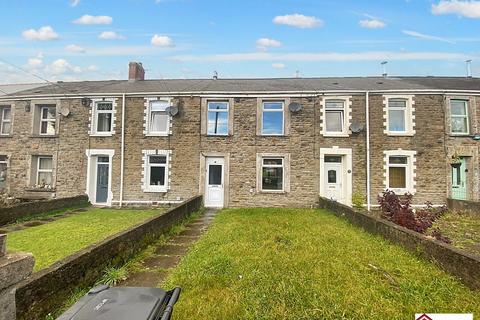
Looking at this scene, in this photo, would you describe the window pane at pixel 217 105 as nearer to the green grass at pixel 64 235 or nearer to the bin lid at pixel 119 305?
the green grass at pixel 64 235

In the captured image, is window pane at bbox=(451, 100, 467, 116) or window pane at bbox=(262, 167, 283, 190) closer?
window pane at bbox=(451, 100, 467, 116)

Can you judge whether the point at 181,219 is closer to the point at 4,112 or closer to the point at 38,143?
the point at 38,143

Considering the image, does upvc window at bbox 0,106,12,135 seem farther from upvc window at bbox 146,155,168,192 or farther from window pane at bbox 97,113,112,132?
upvc window at bbox 146,155,168,192

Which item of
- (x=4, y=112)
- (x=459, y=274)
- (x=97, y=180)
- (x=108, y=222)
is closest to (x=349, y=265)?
(x=459, y=274)

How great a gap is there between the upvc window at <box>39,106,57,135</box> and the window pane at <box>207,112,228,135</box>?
28.2 ft

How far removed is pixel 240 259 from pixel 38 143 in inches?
590

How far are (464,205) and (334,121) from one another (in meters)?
6.48

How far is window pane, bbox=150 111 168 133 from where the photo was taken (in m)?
15.2

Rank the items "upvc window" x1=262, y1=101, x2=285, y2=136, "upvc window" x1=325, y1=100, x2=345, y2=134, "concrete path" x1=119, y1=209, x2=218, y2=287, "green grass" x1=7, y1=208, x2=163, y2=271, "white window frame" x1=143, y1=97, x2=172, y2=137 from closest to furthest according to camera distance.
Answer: "concrete path" x1=119, y1=209, x2=218, y2=287, "green grass" x1=7, y1=208, x2=163, y2=271, "upvc window" x1=325, y1=100, x2=345, y2=134, "upvc window" x1=262, y1=101, x2=285, y2=136, "white window frame" x1=143, y1=97, x2=172, y2=137

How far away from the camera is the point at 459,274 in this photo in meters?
4.54

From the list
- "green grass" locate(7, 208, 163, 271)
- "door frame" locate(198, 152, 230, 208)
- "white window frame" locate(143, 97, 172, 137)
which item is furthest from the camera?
"white window frame" locate(143, 97, 172, 137)

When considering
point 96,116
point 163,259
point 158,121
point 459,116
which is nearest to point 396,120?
point 459,116

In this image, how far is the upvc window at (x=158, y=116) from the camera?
1516cm

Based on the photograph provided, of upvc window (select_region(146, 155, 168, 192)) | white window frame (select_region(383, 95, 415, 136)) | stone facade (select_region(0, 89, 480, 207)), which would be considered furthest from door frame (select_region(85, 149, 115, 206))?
white window frame (select_region(383, 95, 415, 136))
